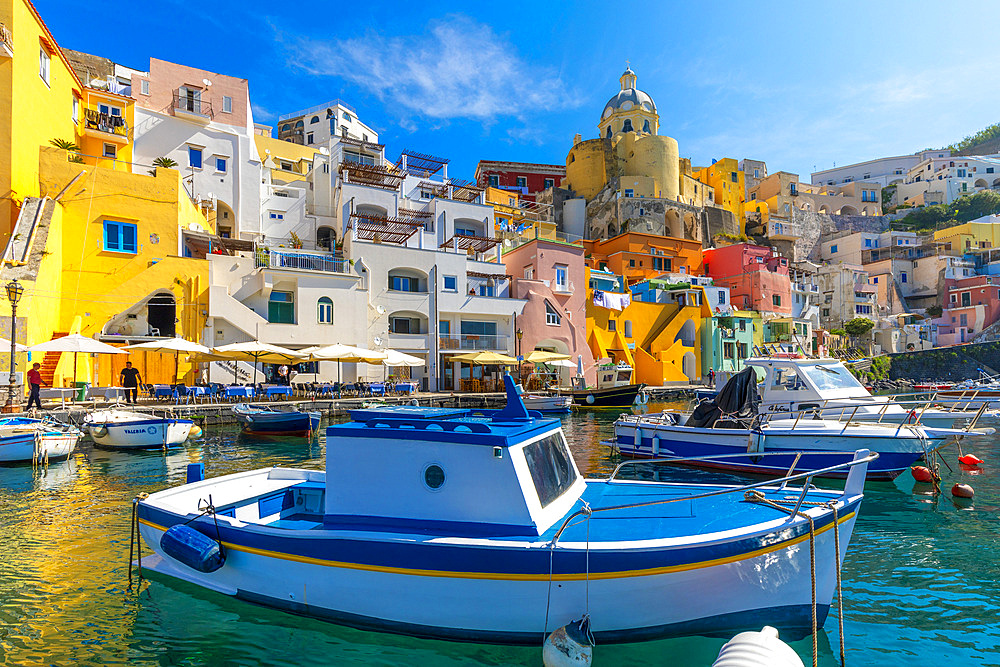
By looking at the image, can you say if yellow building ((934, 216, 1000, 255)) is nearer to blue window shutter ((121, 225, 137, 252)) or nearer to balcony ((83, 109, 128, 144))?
blue window shutter ((121, 225, 137, 252))

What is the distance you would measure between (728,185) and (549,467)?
261 ft

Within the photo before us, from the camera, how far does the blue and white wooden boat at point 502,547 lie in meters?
5.13

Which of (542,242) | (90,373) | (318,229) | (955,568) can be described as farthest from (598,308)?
(955,568)

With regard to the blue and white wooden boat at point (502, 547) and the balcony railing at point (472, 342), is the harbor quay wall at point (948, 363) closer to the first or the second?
the balcony railing at point (472, 342)

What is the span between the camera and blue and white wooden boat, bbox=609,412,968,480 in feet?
39.0

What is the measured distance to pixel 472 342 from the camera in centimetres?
3662

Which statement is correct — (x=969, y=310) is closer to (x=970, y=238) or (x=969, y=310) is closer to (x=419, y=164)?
(x=970, y=238)

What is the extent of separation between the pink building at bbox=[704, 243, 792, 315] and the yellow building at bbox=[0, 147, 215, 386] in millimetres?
46629

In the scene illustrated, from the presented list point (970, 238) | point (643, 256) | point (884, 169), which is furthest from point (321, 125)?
point (884, 169)

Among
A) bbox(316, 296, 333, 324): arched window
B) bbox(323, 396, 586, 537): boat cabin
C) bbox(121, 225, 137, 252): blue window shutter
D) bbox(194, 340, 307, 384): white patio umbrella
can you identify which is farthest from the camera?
bbox(316, 296, 333, 324): arched window

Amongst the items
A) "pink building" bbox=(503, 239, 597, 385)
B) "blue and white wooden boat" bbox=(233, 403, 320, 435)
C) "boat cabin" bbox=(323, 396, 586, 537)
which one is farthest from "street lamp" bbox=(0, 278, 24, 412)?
"pink building" bbox=(503, 239, 597, 385)

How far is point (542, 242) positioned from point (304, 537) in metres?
36.6

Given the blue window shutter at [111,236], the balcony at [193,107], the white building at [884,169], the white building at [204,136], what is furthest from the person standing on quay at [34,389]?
the white building at [884,169]

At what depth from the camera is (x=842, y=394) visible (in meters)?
15.5
